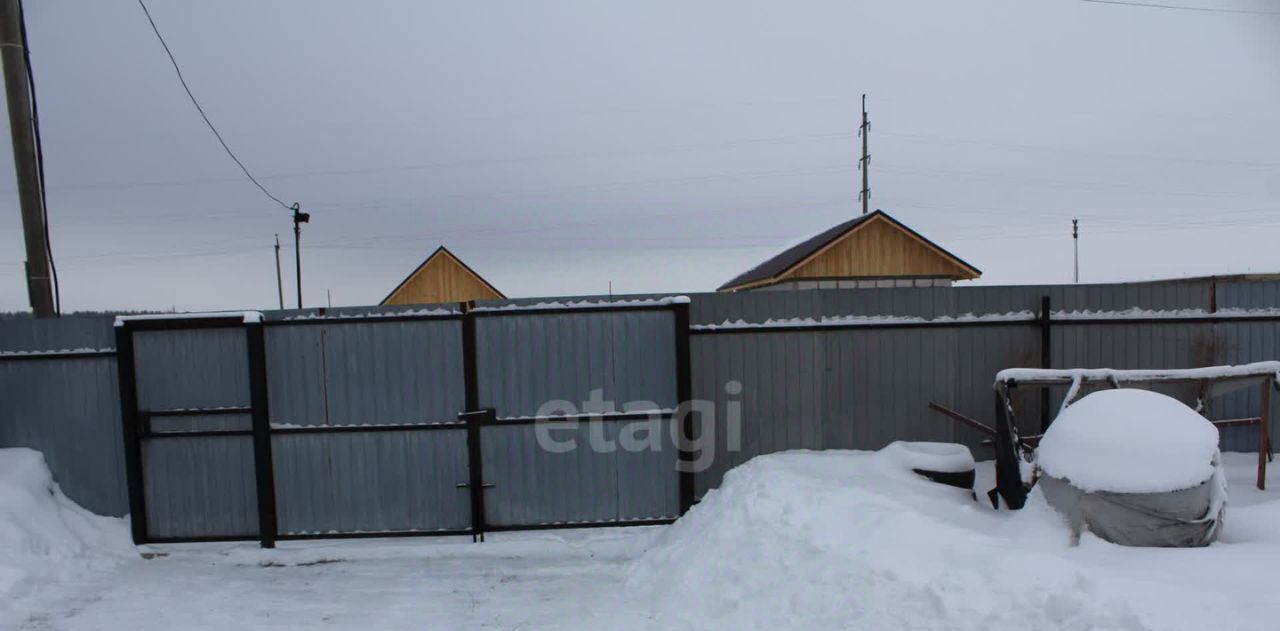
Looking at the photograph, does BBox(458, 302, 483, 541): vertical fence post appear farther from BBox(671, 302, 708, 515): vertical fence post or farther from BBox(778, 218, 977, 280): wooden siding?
BBox(778, 218, 977, 280): wooden siding

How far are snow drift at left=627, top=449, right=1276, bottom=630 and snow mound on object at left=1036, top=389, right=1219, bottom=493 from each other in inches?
14.2

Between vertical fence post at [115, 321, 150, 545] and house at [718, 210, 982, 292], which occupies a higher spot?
house at [718, 210, 982, 292]

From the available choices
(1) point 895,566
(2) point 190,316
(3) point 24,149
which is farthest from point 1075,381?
(3) point 24,149

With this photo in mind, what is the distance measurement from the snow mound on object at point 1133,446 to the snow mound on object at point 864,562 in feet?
1.26

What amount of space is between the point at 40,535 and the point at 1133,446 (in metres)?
8.63

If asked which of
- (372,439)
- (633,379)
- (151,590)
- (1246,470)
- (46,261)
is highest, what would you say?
(46,261)

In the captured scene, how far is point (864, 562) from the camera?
12.9ft

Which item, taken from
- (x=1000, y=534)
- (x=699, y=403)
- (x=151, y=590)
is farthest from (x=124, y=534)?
(x=1000, y=534)

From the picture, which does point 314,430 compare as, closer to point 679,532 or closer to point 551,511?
point 551,511

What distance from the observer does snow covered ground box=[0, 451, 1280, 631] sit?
3359 mm

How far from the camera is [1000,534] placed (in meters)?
4.08

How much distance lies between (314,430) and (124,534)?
2174mm

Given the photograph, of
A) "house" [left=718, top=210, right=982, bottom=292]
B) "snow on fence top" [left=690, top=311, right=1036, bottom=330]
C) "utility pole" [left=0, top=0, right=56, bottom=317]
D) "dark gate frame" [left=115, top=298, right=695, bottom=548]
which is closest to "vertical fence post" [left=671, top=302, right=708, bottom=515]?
"dark gate frame" [left=115, top=298, right=695, bottom=548]

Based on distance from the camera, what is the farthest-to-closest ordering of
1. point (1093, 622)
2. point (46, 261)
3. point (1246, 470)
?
point (46, 261)
point (1246, 470)
point (1093, 622)
